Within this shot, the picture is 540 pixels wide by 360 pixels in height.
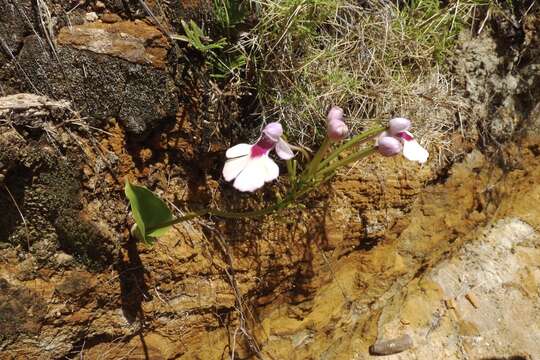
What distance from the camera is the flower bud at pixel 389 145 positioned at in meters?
1.47

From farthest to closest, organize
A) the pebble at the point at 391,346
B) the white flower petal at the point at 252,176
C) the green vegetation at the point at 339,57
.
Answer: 1. the pebble at the point at 391,346
2. the green vegetation at the point at 339,57
3. the white flower petal at the point at 252,176

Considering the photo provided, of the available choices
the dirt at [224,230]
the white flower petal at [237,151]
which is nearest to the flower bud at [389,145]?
the white flower petal at [237,151]

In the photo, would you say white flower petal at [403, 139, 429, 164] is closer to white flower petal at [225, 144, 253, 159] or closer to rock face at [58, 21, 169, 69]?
white flower petal at [225, 144, 253, 159]

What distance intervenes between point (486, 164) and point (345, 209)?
0.90 metres

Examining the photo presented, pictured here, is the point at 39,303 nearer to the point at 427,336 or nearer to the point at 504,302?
the point at 427,336

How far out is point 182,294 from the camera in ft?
6.02

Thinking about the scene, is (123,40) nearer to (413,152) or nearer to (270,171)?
(270,171)

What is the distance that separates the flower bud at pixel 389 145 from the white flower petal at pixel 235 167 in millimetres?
383

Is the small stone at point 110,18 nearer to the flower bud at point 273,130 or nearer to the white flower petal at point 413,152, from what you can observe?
the flower bud at point 273,130

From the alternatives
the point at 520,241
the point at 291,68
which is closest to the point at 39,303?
the point at 291,68

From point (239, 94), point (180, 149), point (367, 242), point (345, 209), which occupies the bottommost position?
point (367, 242)

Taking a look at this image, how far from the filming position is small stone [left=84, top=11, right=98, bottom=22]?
1.58 meters

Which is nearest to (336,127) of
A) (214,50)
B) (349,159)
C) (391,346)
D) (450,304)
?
(349,159)

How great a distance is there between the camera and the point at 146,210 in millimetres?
1547
